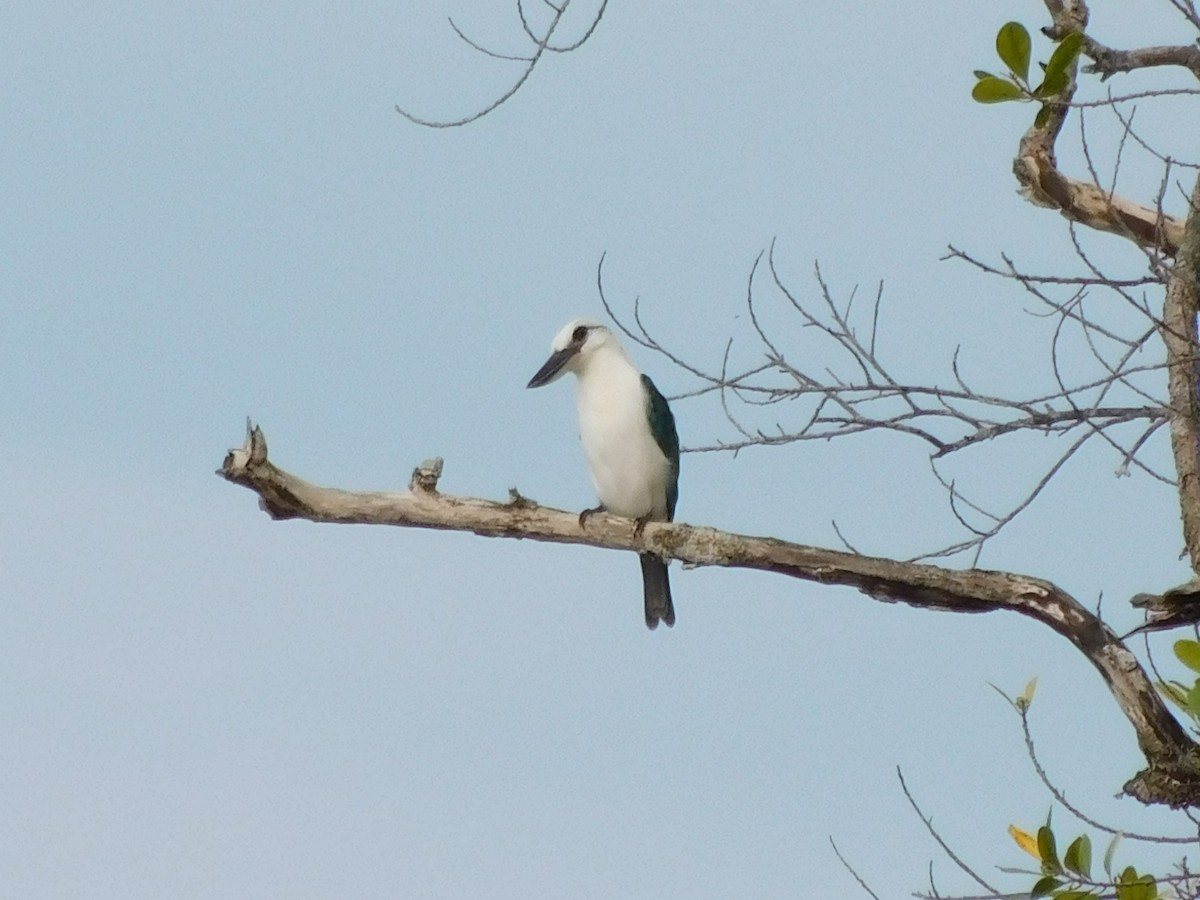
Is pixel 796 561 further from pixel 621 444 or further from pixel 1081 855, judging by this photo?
pixel 621 444

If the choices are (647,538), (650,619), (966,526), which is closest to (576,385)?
(650,619)

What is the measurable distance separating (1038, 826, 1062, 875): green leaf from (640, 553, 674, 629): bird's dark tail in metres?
2.71

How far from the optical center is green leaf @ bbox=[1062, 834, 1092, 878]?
3754 mm

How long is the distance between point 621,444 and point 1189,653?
3095mm

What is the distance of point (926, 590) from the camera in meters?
4.31

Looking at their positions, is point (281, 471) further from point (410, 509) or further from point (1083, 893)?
point (1083, 893)

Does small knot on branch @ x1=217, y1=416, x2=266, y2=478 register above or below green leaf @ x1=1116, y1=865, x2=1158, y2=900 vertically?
above

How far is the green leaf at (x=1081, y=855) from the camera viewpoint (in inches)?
148

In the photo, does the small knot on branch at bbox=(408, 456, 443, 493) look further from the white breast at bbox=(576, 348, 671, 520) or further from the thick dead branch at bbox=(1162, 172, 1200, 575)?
the thick dead branch at bbox=(1162, 172, 1200, 575)

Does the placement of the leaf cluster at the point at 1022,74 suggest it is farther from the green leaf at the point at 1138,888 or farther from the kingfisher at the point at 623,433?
the kingfisher at the point at 623,433

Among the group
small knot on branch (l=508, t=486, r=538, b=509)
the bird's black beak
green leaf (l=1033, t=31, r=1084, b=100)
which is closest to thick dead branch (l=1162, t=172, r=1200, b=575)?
green leaf (l=1033, t=31, r=1084, b=100)

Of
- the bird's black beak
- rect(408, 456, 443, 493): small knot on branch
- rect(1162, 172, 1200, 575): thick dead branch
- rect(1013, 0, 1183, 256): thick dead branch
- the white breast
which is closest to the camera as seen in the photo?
rect(1162, 172, 1200, 575): thick dead branch

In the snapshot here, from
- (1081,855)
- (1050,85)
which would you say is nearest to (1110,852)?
(1081,855)

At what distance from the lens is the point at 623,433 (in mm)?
6336
